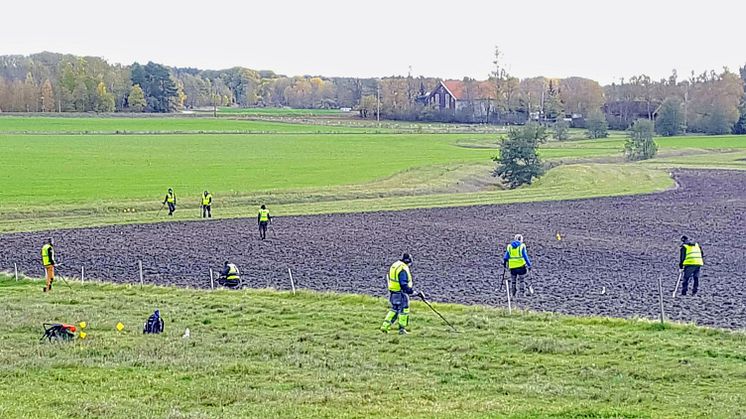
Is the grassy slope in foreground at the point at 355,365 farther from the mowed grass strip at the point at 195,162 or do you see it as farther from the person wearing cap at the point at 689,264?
the mowed grass strip at the point at 195,162

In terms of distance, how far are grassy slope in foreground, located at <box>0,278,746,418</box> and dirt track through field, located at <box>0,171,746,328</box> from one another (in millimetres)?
5039

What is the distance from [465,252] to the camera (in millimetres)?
36250

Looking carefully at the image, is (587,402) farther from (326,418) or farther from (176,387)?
(176,387)

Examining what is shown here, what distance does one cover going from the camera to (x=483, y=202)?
55469 mm

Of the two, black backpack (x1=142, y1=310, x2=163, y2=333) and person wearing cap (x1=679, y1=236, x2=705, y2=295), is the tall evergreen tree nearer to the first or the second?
person wearing cap (x1=679, y1=236, x2=705, y2=295)

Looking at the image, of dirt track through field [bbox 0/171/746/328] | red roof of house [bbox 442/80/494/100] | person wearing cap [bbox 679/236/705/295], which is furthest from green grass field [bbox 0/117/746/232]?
red roof of house [bbox 442/80/494/100]

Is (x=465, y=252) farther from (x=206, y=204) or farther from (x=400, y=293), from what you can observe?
(x=400, y=293)

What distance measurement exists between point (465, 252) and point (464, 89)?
512ft

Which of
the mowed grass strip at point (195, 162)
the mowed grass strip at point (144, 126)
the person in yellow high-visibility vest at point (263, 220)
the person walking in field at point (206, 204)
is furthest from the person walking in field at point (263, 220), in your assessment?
the mowed grass strip at point (144, 126)

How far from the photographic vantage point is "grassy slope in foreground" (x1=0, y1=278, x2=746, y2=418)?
42.2ft

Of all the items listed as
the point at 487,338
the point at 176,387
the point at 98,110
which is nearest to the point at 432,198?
the point at 487,338

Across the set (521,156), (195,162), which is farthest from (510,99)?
(521,156)

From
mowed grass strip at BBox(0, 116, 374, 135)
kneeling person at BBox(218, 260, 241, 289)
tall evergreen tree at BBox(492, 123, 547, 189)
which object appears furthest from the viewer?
mowed grass strip at BBox(0, 116, 374, 135)

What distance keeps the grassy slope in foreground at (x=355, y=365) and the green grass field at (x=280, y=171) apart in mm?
26670
